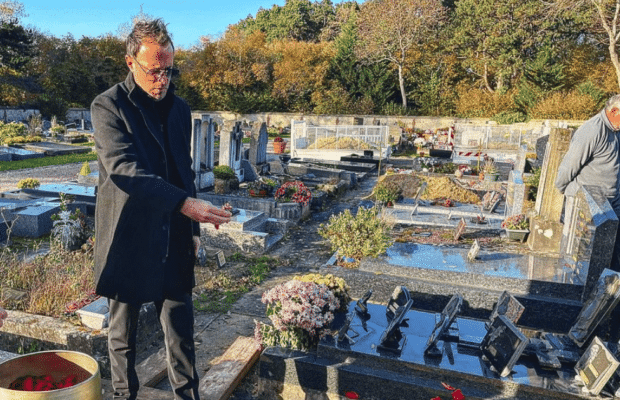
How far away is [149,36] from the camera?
2.48m

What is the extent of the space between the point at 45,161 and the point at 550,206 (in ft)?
57.5

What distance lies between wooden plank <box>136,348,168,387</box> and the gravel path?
1127 centimetres

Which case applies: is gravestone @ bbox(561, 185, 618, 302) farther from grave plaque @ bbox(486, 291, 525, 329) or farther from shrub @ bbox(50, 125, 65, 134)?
shrub @ bbox(50, 125, 65, 134)

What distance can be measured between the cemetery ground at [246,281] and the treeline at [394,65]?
81.2 ft

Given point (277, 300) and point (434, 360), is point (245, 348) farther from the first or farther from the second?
point (434, 360)

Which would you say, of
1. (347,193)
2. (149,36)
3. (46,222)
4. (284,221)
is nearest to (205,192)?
(284,221)

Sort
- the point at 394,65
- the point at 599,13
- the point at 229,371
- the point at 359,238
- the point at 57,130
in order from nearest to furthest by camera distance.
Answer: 1. the point at 229,371
2. the point at 359,238
3. the point at 57,130
4. the point at 599,13
5. the point at 394,65

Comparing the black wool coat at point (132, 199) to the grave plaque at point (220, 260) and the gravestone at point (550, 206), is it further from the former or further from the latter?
the gravestone at point (550, 206)

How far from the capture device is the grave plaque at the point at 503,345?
3605mm

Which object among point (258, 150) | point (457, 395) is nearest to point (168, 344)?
point (457, 395)

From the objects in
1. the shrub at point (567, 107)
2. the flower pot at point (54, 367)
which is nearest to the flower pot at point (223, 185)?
the flower pot at point (54, 367)

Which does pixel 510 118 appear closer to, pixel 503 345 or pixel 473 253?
pixel 473 253

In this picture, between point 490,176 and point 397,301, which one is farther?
point 490,176

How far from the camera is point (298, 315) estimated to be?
158 inches
